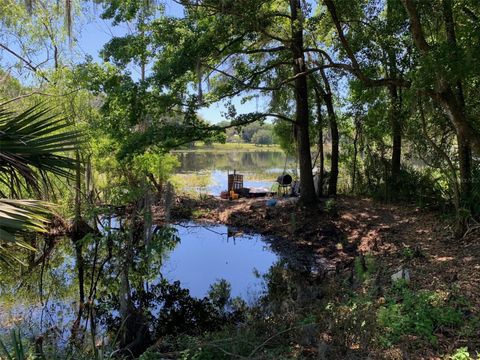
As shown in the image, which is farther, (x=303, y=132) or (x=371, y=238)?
(x=303, y=132)

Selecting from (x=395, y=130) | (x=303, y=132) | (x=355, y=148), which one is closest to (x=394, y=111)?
(x=395, y=130)

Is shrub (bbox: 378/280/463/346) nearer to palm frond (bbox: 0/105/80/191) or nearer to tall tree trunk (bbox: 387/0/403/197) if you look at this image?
palm frond (bbox: 0/105/80/191)

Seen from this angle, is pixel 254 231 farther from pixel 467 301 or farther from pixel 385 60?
pixel 467 301

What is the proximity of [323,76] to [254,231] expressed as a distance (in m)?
5.69

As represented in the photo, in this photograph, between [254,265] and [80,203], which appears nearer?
[254,265]

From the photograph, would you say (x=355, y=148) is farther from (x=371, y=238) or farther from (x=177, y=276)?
(x=177, y=276)

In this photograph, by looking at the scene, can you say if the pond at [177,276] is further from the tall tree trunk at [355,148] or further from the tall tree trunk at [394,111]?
the tall tree trunk at [355,148]

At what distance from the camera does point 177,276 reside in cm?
820

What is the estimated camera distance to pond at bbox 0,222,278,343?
6.04m

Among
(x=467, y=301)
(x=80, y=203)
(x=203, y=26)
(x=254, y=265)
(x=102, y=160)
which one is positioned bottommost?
(x=254, y=265)

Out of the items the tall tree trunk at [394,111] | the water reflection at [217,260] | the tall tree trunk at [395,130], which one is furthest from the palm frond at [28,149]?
the tall tree trunk at [395,130]

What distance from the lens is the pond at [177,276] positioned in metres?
6.04

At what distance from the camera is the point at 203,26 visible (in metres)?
8.63

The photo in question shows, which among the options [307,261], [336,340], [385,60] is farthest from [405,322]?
[385,60]
